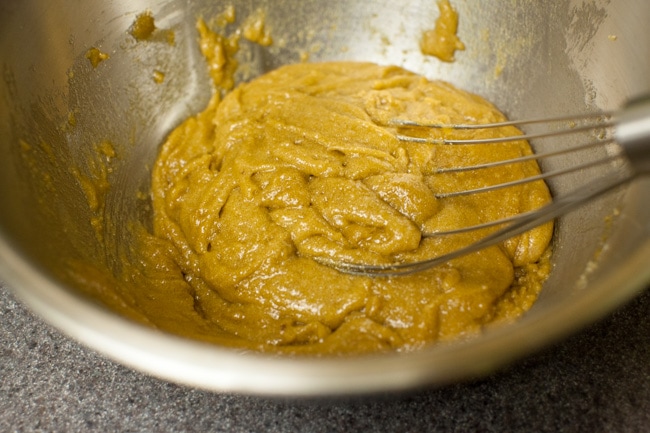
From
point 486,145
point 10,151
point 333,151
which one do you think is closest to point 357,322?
point 333,151

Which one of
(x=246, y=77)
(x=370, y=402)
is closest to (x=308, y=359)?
(x=370, y=402)

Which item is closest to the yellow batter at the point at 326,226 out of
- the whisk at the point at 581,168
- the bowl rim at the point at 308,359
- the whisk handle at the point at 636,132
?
the whisk at the point at 581,168

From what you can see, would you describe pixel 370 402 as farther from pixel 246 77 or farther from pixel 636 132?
pixel 246 77

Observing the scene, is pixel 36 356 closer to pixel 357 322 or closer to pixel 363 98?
pixel 357 322

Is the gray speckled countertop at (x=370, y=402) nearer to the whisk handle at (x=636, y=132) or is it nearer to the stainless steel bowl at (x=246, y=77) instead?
the stainless steel bowl at (x=246, y=77)

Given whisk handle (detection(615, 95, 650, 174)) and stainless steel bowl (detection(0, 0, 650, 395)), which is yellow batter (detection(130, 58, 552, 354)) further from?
whisk handle (detection(615, 95, 650, 174))

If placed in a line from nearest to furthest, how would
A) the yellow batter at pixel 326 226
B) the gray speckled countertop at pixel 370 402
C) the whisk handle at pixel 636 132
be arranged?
the whisk handle at pixel 636 132, the gray speckled countertop at pixel 370 402, the yellow batter at pixel 326 226
